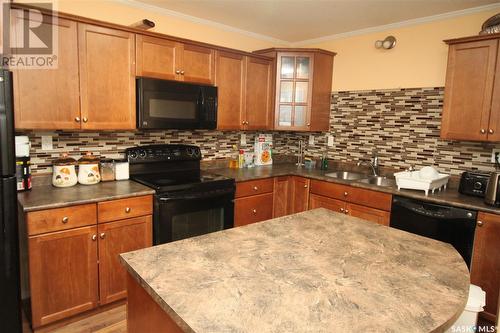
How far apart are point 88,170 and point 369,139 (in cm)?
278

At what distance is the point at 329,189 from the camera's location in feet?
10.9

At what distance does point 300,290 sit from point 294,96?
292cm

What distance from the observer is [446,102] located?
8.98ft

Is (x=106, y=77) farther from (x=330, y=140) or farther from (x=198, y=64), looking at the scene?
(x=330, y=140)

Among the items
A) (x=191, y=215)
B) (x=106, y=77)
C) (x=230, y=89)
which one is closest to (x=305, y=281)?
(x=191, y=215)

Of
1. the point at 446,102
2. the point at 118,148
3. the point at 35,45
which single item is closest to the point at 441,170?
the point at 446,102

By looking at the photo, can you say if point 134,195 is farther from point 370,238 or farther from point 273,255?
point 370,238

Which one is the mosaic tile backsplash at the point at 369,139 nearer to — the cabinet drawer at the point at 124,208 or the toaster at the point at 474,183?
the toaster at the point at 474,183

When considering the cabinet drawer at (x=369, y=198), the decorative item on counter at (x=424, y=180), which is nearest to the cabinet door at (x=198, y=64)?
the cabinet drawer at (x=369, y=198)

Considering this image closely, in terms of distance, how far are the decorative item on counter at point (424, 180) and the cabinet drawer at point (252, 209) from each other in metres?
1.28

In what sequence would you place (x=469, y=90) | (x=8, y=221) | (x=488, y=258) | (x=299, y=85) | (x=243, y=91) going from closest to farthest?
(x=8, y=221), (x=488, y=258), (x=469, y=90), (x=243, y=91), (x=299, y=85)

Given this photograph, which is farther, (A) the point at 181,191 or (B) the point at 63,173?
(A) the point at 181,191

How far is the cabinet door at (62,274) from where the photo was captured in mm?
2061

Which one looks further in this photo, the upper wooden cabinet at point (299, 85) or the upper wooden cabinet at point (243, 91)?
the upper wooden cabinet at point (299, 85)
